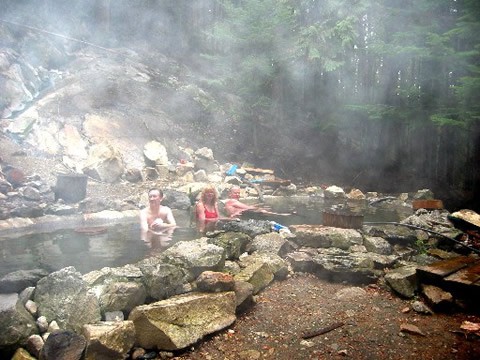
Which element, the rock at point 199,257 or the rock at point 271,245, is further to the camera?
the rock at point 271,245

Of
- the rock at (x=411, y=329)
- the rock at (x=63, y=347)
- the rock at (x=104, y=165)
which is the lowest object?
the rock at (x=411, y=329)

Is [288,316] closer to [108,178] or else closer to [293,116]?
[108,178]

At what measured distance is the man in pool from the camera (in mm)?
5660

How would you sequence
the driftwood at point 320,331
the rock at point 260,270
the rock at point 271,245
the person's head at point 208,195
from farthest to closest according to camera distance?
the person's head at point 208,195 → the rock at point 271,245 → the rock at point 260,270 → the driftwood at point 320,331

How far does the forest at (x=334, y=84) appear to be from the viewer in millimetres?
12016

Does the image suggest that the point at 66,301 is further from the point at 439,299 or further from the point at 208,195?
the point at 208,195

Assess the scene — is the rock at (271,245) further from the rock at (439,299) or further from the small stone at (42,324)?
the small stone at (42,324)

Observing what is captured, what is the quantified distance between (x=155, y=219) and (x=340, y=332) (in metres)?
4.20

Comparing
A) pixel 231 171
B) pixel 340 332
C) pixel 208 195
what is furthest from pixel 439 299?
pixel 231 171

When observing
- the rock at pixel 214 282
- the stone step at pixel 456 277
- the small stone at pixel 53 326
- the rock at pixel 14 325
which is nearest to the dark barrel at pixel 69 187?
the rock at pixel 14 325

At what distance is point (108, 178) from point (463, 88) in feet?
33.5

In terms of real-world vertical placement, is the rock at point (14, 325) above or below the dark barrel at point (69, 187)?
below

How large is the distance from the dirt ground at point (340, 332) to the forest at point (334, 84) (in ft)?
33.7

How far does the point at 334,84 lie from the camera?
1672 centimetres
